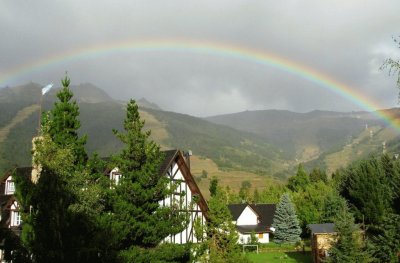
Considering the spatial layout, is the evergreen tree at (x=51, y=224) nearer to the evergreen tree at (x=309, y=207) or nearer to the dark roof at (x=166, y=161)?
the dark roof at (x=166, y=161)

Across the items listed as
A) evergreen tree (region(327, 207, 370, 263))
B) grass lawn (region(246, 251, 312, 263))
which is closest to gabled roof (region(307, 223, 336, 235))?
grass lawn (region(246, 251, 312, 263))

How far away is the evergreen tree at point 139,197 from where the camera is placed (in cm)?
2205

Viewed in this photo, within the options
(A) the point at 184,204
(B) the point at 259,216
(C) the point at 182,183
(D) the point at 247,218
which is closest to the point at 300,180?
(B) the point at 259,216

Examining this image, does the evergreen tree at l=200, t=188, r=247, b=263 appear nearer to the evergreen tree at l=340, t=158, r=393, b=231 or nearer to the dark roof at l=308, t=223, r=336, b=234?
the dark roof at l=308, t=223, r=336, b=234

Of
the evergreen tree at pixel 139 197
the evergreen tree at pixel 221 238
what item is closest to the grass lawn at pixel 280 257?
the evergreen tree at pixel 221 238

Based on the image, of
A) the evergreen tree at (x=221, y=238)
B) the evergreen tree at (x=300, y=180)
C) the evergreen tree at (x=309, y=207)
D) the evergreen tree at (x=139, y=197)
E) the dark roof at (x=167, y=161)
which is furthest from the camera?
the evergreen tree at (x=300, y=180)

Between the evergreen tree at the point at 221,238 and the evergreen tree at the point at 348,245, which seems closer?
the evergreen tree at the point at 221,238

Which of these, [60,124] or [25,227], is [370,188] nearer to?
[60,124]

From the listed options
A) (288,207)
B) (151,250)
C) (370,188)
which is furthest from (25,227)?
(288,207)

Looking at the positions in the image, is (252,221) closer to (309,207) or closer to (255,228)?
(255,228)

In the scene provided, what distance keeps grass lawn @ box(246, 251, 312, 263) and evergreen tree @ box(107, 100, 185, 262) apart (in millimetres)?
34698

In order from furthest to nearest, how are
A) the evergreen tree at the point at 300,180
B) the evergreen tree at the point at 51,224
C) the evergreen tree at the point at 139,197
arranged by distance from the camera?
the evergreen tree at the point at 300,180, the evergreen tree at the point at 139,197, the evergreen tree at the point at 51,224

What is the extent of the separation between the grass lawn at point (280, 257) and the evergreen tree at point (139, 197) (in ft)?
114

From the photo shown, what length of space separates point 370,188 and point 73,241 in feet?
177
